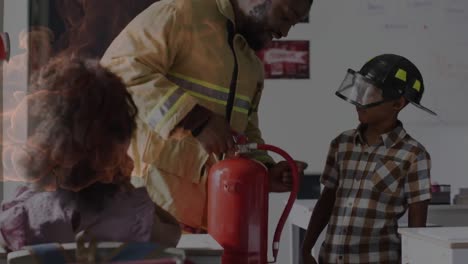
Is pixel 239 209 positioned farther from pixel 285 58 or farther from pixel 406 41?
pixel 406 41

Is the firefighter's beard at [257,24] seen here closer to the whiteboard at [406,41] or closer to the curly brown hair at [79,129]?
the curly brown hair at [79,129]

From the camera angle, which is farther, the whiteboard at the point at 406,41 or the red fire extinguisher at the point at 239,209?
the whiteboard at the point at 406,41

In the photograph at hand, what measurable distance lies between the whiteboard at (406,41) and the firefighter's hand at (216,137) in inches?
79.1

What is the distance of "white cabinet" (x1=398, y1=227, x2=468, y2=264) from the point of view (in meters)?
1.68

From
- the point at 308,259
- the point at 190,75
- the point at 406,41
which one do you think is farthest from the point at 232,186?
the point at 406,41

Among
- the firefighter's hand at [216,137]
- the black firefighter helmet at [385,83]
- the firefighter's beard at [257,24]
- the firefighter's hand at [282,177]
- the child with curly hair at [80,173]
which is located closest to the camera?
the child with curly hair at [80,173]

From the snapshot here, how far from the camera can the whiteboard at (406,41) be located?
3574 millimetres

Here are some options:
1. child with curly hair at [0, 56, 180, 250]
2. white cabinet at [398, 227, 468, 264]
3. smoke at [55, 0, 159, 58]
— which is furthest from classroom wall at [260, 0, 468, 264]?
child with curly hair at [0, 56, 180, 250]

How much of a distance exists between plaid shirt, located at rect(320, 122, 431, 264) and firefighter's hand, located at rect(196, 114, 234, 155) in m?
0.66

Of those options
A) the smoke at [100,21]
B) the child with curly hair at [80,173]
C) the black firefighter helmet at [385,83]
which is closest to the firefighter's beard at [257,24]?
the black firefighter helmet at [385,83]

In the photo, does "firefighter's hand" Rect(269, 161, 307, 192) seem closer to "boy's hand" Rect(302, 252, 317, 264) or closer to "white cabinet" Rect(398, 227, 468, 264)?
"white cabinet" Rect(398, 227, 468, 264)

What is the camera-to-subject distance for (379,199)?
2121 millimetres

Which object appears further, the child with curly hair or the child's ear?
the child's ear

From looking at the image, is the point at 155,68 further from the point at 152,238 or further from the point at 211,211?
the point at 152,238
